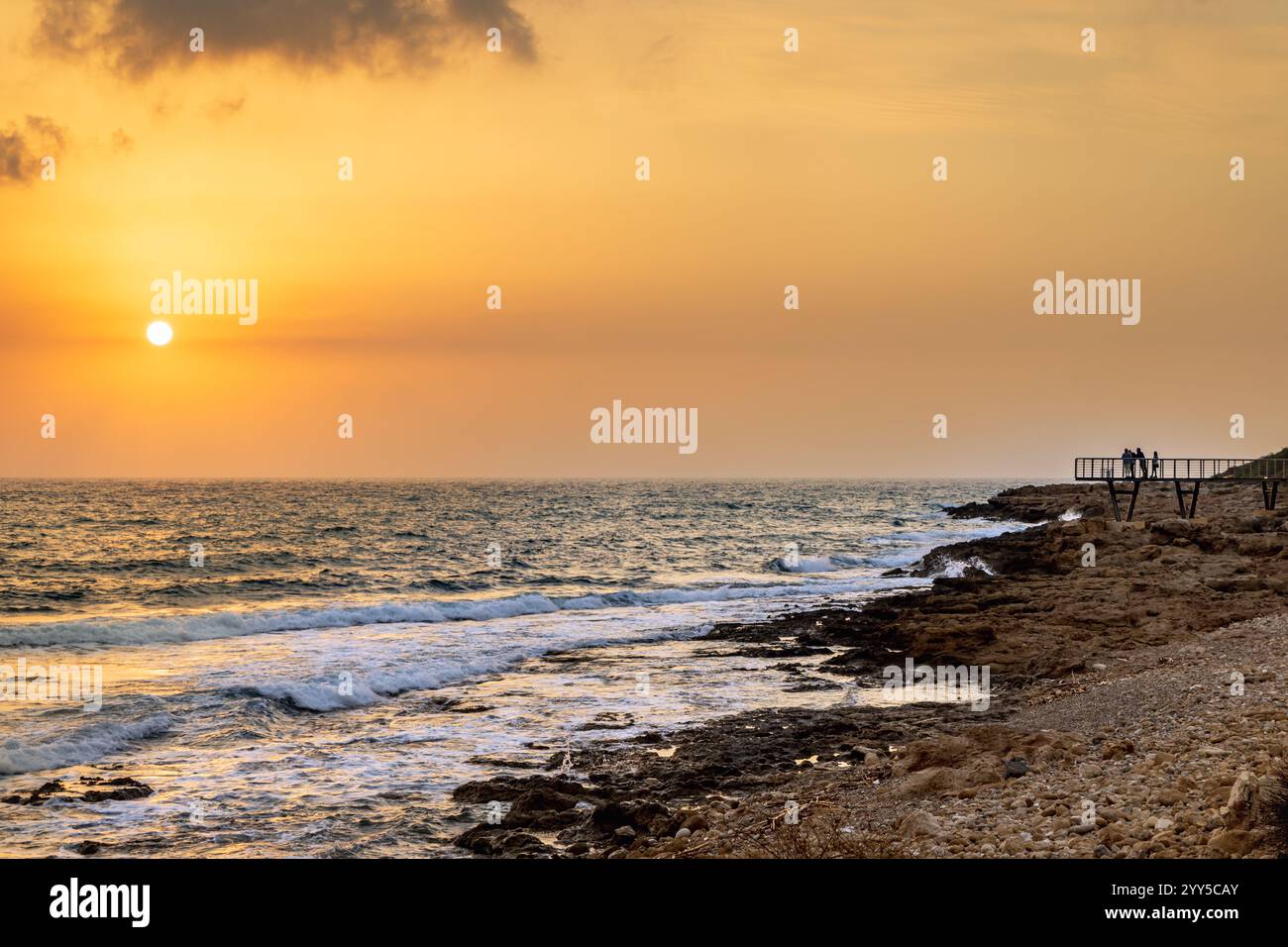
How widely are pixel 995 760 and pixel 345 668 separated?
16530 mm

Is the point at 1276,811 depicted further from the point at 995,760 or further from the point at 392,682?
the point at 392,682

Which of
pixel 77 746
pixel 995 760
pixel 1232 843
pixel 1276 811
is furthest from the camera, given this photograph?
pixel 77 746

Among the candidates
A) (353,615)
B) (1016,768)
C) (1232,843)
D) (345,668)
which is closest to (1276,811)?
(1232,843)

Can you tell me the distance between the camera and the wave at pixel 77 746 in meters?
15.1

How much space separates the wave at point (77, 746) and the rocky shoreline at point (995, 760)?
6.78 metres

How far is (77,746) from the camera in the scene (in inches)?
632

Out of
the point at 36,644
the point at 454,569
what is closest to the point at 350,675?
the point at 36,644

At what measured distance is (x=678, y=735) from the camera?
16.6 meters

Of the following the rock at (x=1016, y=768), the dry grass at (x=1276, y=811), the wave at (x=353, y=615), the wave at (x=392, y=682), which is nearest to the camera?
the dry grass at (x=1276, y=811)

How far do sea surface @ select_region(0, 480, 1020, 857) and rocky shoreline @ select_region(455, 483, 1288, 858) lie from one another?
1.58 meters


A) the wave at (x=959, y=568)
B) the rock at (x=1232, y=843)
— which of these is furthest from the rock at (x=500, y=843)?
the wave at (x=959, y=568)

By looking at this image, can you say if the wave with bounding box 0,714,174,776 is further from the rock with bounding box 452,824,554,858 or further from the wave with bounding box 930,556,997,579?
the wave with bounding box 930,556,997,579

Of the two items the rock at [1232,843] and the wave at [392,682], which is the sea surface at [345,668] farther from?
the rock at [1232,843]

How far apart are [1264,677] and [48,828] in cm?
1619
